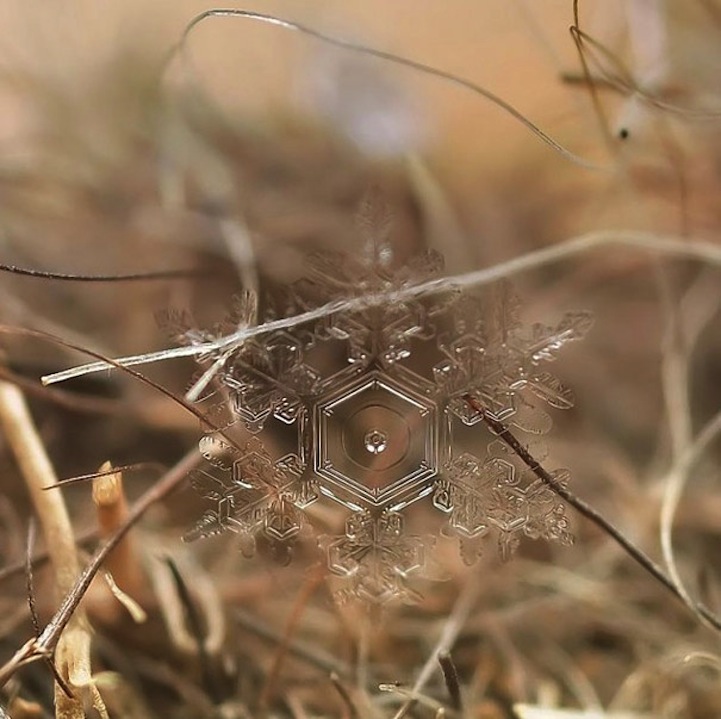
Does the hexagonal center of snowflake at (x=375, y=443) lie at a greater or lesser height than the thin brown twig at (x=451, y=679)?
greater

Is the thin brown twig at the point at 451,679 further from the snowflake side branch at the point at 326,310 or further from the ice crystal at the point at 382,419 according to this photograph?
the snowflake side branch at the point at 326,310

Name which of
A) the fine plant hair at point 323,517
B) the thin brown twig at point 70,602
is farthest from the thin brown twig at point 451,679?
the thin brown twig at point 70,602

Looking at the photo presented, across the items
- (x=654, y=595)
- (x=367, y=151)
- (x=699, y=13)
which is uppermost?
(x=699, y=13)

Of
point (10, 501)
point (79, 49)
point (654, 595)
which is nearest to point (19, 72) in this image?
point (79, 49)

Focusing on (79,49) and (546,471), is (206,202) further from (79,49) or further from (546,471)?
(546,471)

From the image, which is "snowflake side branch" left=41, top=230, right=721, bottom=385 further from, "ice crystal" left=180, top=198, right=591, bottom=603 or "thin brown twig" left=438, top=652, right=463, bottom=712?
"thin brown twig" left=438, top=652, right=463, bottom=712

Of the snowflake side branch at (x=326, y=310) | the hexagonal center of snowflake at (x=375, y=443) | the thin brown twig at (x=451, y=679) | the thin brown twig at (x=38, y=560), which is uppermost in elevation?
the snowflake side branch at (x=326, y=310)

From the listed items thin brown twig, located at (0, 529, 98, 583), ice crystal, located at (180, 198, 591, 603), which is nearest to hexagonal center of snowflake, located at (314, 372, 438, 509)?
ice crystal, located at (180, 198, 591, 603)
